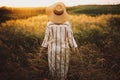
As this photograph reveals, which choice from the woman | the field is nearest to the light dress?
the woman

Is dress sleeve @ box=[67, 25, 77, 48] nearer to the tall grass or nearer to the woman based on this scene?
the woman

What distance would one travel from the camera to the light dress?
5840 mm

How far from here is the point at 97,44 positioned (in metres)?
6.62

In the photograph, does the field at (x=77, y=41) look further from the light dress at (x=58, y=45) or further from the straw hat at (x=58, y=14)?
the straw hat at (x=58, y=14)

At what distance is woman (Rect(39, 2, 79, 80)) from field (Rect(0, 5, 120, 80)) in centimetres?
39

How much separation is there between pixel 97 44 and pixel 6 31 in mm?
1777

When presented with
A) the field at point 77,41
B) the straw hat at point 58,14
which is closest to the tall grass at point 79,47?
the field at point 77,41

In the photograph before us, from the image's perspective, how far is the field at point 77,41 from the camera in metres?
6.42

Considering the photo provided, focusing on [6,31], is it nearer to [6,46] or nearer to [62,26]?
[6,46]

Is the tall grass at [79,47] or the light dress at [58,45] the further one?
the tall grass at [79,47]

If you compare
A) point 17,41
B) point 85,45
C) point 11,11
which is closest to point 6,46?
point 17,41

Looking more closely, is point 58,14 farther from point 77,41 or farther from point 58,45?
point 77,41

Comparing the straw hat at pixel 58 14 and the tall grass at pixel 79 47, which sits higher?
the straw hat at pixel 58 14

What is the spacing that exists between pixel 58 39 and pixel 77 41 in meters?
0.81
